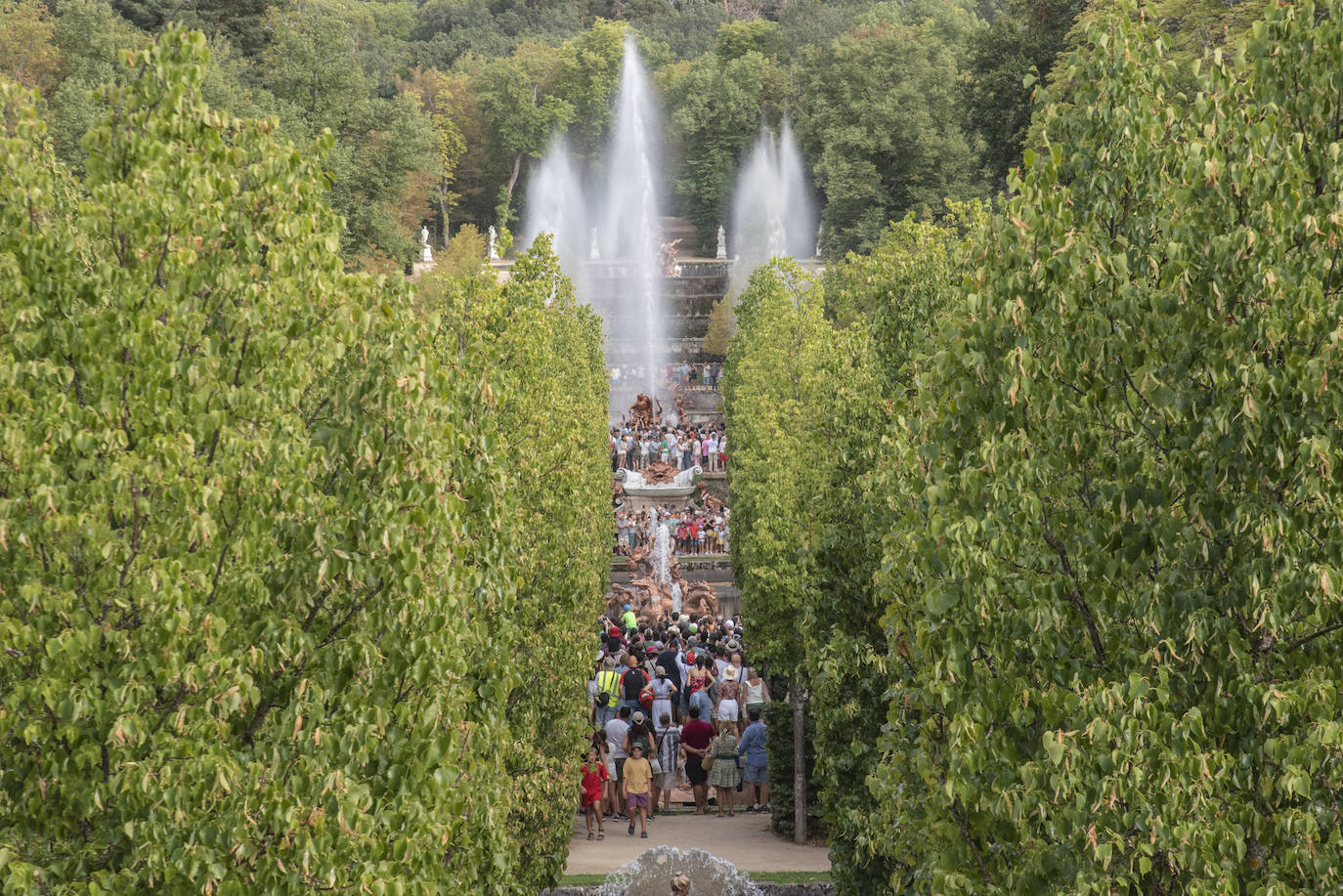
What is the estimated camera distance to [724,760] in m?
18.1

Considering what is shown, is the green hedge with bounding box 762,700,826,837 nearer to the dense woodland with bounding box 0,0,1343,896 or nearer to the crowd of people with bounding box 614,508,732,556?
the dense woodland with bounding box 0,0,1343,896

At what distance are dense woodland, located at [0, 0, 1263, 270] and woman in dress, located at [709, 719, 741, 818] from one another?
36.6 feet

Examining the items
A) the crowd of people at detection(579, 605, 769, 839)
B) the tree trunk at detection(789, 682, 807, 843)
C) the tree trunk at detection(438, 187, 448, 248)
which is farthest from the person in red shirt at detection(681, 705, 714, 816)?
the tree trunk at detection(438, 187, 448, 248)

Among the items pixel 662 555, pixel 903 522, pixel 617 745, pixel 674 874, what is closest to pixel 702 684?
pixel 617 745

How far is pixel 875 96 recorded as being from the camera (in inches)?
2778

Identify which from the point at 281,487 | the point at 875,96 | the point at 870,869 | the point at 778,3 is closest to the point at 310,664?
the point at 281,487

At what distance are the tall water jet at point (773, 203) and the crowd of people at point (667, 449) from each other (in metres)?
34.9

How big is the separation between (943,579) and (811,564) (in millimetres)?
7012

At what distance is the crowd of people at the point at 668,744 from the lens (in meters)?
17.3

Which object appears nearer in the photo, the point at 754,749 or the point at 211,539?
the point at 211,539

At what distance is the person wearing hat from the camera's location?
17906mm

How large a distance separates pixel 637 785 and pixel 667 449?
25.5 metres

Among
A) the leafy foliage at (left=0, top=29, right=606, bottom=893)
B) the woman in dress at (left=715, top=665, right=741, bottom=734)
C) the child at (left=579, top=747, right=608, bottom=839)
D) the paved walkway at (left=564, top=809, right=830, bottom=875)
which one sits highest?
the leafy foliage at (left=0, top=29, right=606, bottom=893)

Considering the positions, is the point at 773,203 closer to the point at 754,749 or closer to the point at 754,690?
A: the point at 754,690
